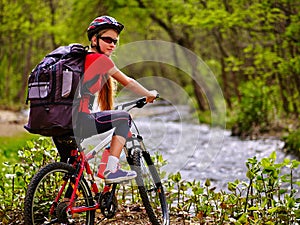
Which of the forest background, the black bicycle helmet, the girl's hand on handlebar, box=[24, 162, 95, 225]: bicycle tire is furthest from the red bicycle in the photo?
the forest background

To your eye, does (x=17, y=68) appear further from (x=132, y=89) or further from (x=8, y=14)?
(x=132, y=89)

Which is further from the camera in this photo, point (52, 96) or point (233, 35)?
point (233, 35)

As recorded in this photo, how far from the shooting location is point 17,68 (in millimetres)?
33594

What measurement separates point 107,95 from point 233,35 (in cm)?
1443

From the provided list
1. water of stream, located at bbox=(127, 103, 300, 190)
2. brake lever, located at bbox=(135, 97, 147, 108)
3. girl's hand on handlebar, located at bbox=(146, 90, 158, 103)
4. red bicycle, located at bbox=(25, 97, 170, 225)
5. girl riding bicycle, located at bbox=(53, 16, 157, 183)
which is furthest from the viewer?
water of stream, located at bbox=(127, 103, 300, 190)

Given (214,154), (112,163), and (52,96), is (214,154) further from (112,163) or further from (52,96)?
(52,96)

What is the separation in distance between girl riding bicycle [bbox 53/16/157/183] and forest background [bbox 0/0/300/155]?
3.38 meters

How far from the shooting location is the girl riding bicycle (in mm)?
3994

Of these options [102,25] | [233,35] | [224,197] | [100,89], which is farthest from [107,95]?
[233,35]

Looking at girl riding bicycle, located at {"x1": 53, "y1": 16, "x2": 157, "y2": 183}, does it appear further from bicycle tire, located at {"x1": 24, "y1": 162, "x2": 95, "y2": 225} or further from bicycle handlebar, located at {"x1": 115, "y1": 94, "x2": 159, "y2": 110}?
bicycle tire, located at {"x1": 24, "y1": 162, "x2": 95, "y2": 225}

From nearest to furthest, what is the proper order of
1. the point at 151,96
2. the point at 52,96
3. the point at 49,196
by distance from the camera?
the point at 52,96, the point at 151,96, the point at 49,196

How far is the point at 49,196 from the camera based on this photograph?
4.82 meters

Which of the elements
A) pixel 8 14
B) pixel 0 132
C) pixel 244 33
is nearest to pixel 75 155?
pixel 0 132

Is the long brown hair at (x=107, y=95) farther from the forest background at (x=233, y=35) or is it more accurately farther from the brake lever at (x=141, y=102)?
the forest background at (x=233, y=35)
